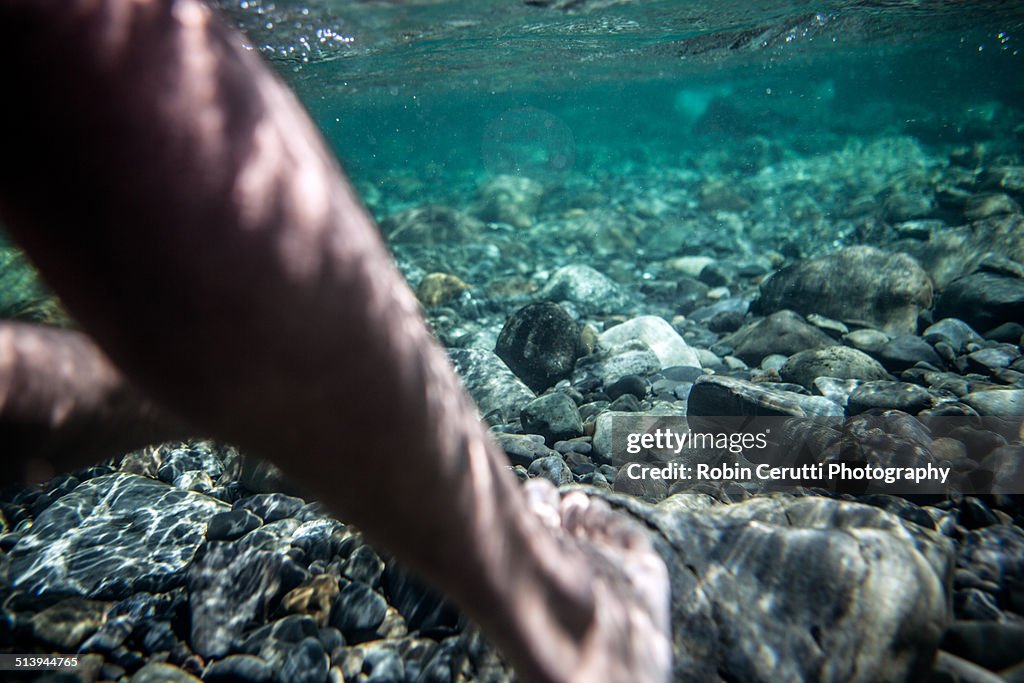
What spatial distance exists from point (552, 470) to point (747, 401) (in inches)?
69.1

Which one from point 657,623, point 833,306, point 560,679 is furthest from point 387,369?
point 833,306

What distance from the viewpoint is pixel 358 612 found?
8.07ft

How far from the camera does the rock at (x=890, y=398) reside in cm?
399

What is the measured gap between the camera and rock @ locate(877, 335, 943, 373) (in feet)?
16.8

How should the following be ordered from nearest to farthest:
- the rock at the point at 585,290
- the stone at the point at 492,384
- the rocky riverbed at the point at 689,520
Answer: the rocky riverbed at the point at 689,520
the stone at the point at 492,384
the rock at the point at 585,290

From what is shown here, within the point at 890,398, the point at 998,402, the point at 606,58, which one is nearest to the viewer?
the point at 998,402

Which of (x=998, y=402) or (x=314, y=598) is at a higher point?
(x=314, y=598)

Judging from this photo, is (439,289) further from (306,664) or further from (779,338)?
(306,664)

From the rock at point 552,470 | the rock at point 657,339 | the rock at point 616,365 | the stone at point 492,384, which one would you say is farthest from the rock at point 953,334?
the rock at point 552,470

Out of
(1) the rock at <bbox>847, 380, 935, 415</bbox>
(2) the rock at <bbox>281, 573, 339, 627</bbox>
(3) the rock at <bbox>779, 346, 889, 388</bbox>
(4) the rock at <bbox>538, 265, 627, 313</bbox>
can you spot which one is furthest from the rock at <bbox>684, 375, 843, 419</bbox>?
(4) the rock at <bbox>538, 265, 627, 313</bbox>

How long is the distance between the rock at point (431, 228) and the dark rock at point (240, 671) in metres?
10.7

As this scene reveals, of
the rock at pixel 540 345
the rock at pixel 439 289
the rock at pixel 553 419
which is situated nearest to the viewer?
the rock at pixel 553 419

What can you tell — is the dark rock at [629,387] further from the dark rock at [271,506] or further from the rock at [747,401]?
the dark rock at [271,506]

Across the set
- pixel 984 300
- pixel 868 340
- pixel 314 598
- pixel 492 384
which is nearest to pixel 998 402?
pixel 868 340
